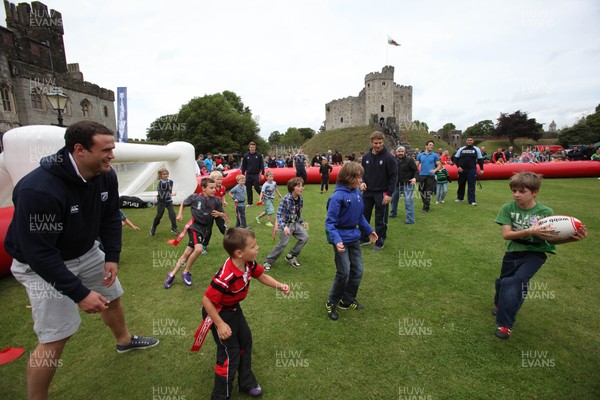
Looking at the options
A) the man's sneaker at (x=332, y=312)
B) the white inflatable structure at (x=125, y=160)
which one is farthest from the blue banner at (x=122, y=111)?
the man's sneaker at (x=332, y=312)

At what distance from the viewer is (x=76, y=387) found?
3064 millimetres

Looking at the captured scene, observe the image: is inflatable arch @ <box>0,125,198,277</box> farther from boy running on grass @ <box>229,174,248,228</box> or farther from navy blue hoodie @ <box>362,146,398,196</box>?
navy blue hoodie @ <box>362,146,398,196</box>

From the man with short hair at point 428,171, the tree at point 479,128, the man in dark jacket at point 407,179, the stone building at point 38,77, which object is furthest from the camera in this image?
the tree at point 479,128

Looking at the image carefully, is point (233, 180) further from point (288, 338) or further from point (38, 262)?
point (38, 262)

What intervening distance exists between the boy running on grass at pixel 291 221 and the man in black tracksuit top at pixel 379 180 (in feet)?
5.16

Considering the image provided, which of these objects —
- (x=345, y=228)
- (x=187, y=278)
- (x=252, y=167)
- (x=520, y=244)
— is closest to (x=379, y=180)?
(x=345, y=228)

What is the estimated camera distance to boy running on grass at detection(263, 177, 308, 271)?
559 centimetres

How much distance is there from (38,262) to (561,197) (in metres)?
15.5

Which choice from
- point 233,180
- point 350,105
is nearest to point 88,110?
point 233,180

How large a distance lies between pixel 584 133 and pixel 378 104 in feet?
116

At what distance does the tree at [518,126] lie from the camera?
58.2 meters

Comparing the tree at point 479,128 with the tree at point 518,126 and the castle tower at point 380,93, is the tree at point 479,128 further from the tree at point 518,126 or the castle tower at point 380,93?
the castle tower at point 380,93

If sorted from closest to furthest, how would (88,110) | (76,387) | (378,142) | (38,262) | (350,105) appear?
(38,262), (76,387), (378,142), (88,110), (350,105)

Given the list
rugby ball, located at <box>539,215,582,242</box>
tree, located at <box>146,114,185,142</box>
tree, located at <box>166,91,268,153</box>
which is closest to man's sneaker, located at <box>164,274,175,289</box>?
rugby ball, located at <box>539,215,582,242</box>
